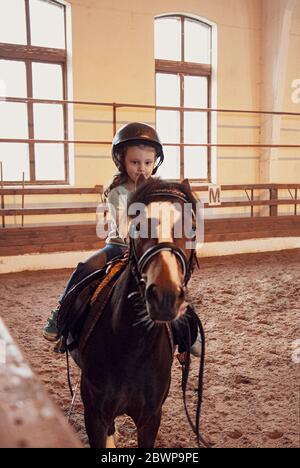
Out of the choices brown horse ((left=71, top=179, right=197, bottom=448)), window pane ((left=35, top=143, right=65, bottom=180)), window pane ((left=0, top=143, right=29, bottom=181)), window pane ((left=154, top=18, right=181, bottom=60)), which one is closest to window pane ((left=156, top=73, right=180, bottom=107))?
window pane ((left=154, top=18, right=181, bottom=60))

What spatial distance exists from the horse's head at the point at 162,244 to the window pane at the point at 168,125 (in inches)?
277

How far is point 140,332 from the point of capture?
5.21ft

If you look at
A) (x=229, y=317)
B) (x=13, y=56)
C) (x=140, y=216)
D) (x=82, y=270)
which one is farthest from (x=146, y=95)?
(x=140, y=216)

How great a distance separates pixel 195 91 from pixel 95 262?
726 cm

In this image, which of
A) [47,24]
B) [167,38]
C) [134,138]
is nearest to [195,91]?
[167,38]

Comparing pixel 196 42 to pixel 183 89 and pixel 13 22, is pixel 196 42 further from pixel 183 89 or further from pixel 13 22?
pixel 13 22

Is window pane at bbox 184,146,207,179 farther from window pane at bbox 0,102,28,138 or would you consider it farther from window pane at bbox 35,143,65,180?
window pane at bbox 0,102,28,138

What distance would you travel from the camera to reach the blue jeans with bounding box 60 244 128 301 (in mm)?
2063

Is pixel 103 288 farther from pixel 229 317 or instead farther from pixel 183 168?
pixel 183 168

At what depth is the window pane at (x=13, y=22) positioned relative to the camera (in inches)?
274

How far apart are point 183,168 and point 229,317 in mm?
4772

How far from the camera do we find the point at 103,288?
1831 mm

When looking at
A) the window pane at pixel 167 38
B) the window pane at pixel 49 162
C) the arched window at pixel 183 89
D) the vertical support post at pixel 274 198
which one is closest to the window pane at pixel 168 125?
the arched window at pixel 183 89

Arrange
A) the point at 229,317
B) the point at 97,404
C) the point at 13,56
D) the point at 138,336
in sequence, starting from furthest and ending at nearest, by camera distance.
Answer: the point at 13,56
the point at 229,317
the point at 97,404
the point at 138,336
